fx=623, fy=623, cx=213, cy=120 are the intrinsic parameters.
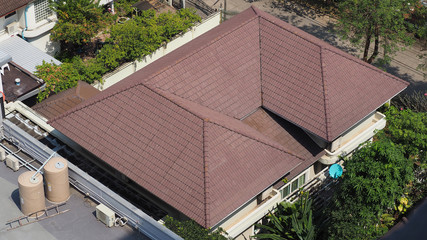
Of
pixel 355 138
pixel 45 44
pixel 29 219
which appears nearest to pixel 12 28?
pixel 45 44

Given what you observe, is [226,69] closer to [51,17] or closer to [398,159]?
[398,159]

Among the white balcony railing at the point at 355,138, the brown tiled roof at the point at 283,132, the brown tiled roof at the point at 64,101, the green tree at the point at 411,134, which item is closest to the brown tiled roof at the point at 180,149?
the brown tiled roof at the point at 283,132

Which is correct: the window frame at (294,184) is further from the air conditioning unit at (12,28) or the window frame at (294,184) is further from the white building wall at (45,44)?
the air conditioning unit at (12,28)

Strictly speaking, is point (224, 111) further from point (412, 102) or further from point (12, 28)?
point (12, 28)

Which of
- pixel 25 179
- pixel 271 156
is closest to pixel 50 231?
pixel 25 179

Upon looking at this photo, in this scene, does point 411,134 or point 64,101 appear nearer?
point 411,134

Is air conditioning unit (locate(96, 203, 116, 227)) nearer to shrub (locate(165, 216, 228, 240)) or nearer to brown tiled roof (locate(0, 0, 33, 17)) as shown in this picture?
shrub (locate(165, 216, 228, 240))
